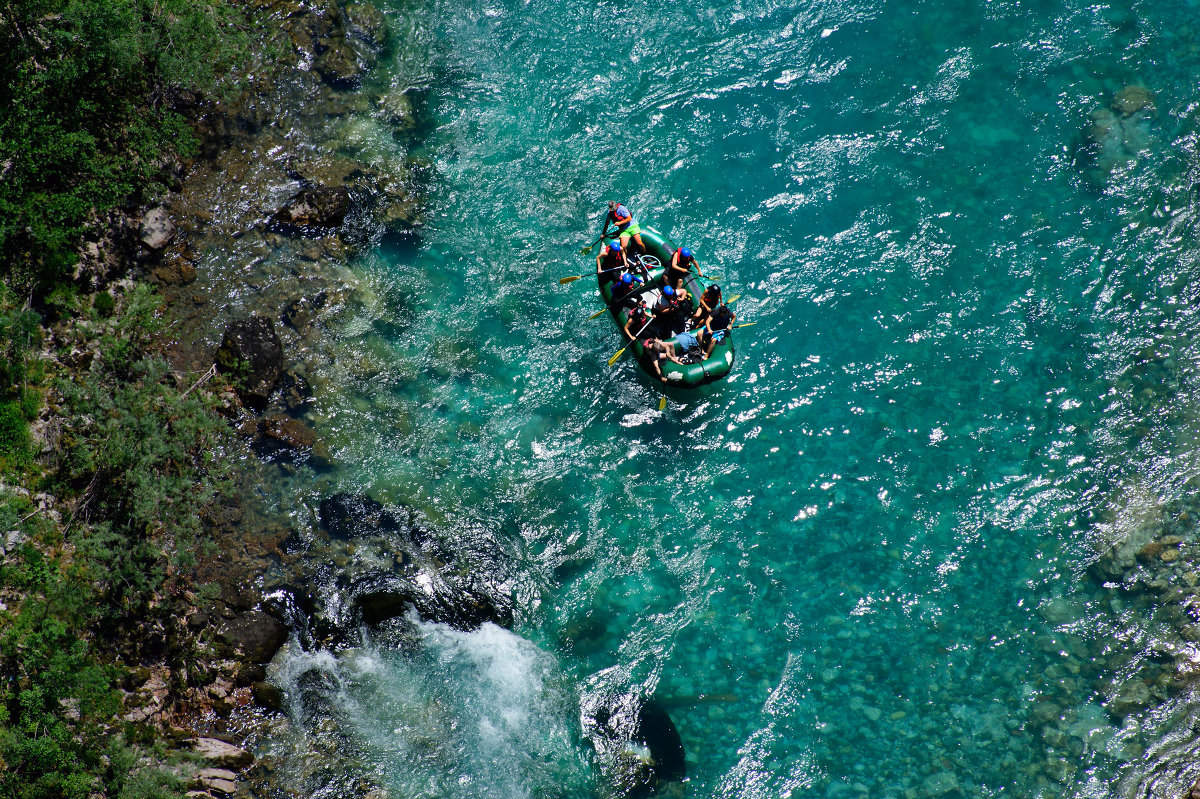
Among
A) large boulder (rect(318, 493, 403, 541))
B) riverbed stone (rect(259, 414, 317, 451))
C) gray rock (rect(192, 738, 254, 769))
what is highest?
riverbed stone (rect(259, 414, 317, 451))

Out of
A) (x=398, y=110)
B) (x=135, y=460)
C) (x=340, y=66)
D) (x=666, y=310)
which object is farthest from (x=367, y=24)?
(x=135, y=460)

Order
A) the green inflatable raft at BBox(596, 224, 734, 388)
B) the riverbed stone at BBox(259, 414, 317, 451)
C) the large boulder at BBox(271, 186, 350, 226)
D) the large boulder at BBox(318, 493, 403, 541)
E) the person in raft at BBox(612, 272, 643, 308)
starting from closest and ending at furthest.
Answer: the large boulder at BBox(318, 493, 403, 541) < the green inflatable raft at BBox(596, 224, 734, 388) < the riverbed stone at BBox(259, 414, 317, 451) < the person in raft at BBox(612, 272, 643, 308) < the large boulder at BBox(271, 186, 350, 226)

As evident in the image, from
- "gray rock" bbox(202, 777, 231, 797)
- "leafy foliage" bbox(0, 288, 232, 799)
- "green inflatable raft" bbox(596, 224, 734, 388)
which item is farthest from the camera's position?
"green inflatable raft" bbox(596, 224, 734, 388)

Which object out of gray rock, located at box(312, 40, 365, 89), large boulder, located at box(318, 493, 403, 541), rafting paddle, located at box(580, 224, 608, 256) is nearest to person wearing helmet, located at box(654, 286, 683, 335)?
rafting paddle, located at box(580, 224, 608, 256)

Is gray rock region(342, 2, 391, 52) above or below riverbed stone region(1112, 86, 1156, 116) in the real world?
above

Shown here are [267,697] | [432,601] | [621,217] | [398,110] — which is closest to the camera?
[267,697]

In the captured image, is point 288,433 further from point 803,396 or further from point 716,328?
point 803,396

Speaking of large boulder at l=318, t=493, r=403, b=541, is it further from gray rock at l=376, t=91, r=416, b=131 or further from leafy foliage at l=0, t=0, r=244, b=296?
gray rock at l=376, t=91, r=416, b=131

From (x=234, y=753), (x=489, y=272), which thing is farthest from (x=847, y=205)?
(x=234, y=753)
